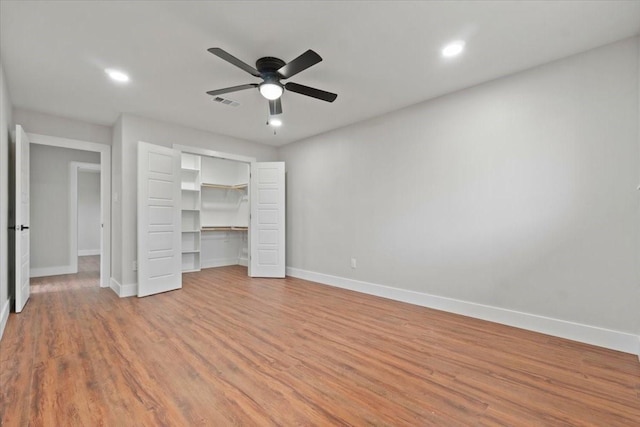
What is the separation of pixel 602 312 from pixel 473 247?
3.85ft

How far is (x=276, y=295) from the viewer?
14.0 feet

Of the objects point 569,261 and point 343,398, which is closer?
point 343,398


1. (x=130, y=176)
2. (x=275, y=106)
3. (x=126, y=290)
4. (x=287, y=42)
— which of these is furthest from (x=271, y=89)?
(x=126, y=290)

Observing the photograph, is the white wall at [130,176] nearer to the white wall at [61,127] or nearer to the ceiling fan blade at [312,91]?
the white wall at [61,127]

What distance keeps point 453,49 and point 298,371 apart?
118 inches

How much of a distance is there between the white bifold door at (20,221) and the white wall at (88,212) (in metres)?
5.59

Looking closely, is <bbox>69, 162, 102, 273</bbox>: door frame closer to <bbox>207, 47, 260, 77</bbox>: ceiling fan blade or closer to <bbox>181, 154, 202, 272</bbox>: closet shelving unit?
<bbox>181, 154, 202, 272</bbox>: closet shelving unit

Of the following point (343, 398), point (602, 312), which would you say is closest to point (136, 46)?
point (343, 398)

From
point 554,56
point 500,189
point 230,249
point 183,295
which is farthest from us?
point 230,249

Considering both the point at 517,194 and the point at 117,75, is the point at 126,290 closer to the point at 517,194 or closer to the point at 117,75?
the point at 117,75

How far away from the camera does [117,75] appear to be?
311cm

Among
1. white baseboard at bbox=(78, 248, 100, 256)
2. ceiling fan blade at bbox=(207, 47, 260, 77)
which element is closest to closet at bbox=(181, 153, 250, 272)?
ceiling fan blade at bbox=(207, 47, 260, 77)

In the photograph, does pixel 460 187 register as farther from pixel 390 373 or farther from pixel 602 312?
pixel 390 373

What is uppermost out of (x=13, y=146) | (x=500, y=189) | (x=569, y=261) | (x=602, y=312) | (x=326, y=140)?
(x=326, y=140)
